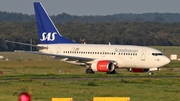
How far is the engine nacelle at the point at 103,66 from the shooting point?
61.5 m

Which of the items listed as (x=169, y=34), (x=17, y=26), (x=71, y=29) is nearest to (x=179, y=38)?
(x=169, y=34)

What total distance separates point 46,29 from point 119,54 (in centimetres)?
1081

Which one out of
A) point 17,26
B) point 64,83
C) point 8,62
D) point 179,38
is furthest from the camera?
point 17,26

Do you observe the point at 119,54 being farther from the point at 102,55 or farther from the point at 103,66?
the point at 103,66

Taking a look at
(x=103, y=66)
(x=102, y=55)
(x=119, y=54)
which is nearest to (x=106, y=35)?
(x=102, y=55)

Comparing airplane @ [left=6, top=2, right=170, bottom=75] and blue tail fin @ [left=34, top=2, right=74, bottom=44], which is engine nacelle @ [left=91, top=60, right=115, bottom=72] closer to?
airplane @ [left=6, top=2, right=170, bottom=75]

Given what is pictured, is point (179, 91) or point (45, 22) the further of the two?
point (45, 22)

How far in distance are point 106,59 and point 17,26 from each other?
134290mm

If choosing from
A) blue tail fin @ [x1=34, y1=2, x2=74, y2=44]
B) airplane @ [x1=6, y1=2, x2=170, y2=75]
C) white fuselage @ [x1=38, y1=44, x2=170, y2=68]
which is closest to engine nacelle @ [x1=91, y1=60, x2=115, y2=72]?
airplane @ [x1=6, y1=2, x2=170, y2=75]

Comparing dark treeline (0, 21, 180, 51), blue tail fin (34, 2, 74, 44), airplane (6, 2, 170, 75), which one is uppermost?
dark treeline (0, 21, 180, 51)

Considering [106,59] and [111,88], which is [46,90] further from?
[106,59]

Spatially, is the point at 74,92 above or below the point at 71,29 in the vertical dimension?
below

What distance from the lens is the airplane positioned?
203 ft

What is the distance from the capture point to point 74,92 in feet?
118
